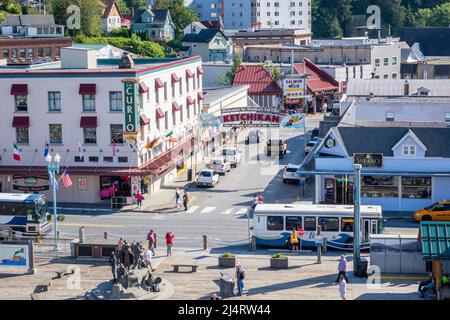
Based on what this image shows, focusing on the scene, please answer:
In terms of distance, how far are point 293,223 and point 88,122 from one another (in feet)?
66.7

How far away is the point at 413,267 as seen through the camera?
4797 cm

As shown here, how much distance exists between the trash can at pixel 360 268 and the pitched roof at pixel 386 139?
1779 cm

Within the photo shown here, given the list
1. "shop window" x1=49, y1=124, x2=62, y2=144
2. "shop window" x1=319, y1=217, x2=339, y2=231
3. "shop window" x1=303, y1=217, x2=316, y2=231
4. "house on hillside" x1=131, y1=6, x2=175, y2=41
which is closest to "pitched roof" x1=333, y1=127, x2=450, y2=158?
"shop window" x1=319, y1=217, x2=339, y2=231

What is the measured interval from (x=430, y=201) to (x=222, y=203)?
14519 millimetres

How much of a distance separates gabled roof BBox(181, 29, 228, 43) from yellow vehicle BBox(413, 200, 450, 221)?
4272 inches

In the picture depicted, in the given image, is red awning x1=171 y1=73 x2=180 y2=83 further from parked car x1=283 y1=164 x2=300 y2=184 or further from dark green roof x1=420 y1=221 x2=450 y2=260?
dark green roof x1=420 y1=221 x2=450 y2=260

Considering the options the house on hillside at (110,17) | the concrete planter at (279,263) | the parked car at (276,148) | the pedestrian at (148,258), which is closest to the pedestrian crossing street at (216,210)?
the concrete planter at (279,263)

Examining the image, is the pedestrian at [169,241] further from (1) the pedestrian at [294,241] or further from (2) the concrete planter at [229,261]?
(1) the pedestrian at [294,241]

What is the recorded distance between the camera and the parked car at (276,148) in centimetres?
8506

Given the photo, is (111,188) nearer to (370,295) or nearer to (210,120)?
(210,120)

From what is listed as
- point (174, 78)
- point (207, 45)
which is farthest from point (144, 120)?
point (207, 45)

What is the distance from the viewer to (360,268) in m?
→ 47.6

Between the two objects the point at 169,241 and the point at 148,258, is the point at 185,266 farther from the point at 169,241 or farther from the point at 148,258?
the point at 169,241

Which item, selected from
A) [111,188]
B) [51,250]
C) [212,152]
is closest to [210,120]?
[212,152]
